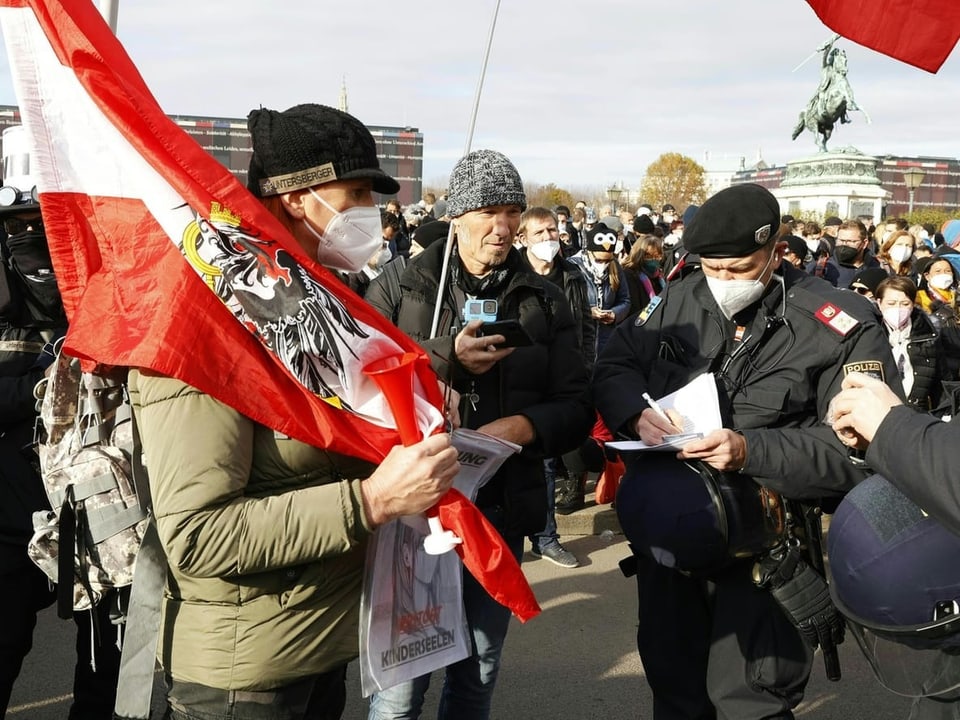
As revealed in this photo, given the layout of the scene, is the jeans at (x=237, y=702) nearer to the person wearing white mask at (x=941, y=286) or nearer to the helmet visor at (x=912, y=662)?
the helmet visor at (x=912, y=662)

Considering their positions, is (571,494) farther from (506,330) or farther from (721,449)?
(506,330)

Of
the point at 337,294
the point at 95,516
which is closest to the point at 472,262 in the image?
the point at 337,294

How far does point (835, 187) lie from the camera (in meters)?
38.7

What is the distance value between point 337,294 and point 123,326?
446 mm

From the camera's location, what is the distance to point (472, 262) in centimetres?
326

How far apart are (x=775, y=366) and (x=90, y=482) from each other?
6.62ft

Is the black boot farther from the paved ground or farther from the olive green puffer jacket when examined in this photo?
the olive green puffer jacket

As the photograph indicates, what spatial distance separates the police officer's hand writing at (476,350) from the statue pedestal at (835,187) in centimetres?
3738

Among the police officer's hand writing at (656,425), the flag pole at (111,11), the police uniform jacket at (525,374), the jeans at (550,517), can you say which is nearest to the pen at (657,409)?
the police officer's hand writing at (656,425)

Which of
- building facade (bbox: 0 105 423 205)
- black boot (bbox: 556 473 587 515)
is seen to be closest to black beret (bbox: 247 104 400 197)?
black boot (bbox: 556 473 587 515)

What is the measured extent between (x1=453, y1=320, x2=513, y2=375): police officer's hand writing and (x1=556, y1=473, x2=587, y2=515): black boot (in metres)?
4.35

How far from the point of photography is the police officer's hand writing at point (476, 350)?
9.14 feet

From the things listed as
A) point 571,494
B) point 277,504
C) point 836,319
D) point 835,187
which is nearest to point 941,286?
point 571,494

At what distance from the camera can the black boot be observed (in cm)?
711
